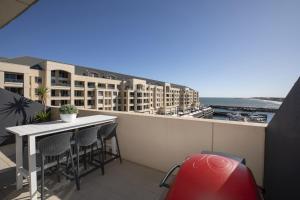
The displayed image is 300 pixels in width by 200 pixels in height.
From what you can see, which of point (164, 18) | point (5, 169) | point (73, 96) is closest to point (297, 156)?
point (5, 169)

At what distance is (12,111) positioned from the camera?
160 inches

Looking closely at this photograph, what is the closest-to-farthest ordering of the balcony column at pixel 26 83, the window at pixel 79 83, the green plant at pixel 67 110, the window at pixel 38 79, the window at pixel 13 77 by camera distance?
the green plant at pixel 67 110
the window at pixel 13 77
the balcony column at pixel 26 83
the window at pixel 38 79
the window at pixel 79 83

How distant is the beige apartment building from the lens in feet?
59.8

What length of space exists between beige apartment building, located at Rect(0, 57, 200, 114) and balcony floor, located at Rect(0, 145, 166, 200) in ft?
68.6

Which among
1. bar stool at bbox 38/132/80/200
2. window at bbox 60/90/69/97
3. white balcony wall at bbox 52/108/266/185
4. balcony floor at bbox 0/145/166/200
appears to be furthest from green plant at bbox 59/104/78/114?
window at bbox 60/90/69/97

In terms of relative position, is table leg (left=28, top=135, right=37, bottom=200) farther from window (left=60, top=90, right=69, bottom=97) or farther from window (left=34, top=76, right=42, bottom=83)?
window (left=60, top=90, right=69, bottom=97)

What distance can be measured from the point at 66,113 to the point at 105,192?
1500 mm

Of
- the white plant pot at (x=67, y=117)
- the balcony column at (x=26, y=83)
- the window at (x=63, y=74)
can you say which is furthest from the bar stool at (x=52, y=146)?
the window at (x=63, y=74)

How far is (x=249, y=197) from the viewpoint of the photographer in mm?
914

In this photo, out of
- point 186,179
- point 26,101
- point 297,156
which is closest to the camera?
point 297,156

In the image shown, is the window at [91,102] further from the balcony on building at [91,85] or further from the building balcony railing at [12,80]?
the building balcony railing at [12,80]

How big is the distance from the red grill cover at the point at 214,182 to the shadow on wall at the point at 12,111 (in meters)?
5.00

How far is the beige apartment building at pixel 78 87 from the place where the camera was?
18219mm

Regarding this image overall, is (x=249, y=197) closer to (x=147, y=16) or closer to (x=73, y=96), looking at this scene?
(x=147, y=16)
